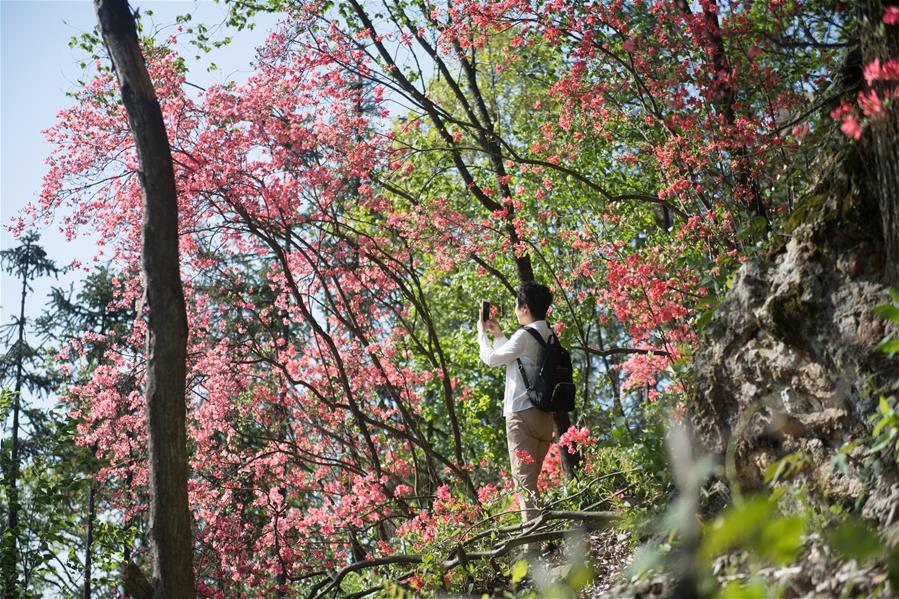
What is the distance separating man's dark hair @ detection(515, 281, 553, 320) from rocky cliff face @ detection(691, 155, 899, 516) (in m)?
2.11

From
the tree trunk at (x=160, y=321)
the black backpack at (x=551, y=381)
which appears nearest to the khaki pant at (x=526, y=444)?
the black backpack at (x=551, y=381)

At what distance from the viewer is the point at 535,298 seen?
579 centimetres

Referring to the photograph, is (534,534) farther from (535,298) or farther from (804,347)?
(804,347)

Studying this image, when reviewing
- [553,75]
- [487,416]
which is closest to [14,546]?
[553,75]

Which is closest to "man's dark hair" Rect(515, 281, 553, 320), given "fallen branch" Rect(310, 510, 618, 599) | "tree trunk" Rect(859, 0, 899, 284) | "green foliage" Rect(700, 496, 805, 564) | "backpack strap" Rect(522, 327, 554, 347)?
"backpack strap" Rect(522, 327, 554, 347)

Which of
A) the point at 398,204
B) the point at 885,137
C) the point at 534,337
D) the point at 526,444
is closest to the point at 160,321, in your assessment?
the point at 534,337

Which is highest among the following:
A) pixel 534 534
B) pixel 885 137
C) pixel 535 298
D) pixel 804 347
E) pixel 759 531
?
pixel 535 298

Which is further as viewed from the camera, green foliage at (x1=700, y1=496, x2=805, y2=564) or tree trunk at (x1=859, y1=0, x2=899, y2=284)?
tree trunk at (x1=859, y1=0, x2=899, y2=284)

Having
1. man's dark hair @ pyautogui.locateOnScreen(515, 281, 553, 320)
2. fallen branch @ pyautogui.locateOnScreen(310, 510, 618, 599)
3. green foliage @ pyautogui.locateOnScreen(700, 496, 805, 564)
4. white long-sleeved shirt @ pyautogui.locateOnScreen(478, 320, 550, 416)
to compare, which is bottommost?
green foliage @ pyautogui.locateOnScreen(700, 496, 805, 564)

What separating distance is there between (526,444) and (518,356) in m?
0.65

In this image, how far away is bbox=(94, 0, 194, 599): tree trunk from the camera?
470 centimetres

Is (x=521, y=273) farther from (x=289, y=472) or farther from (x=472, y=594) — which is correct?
(x=289, y=472)

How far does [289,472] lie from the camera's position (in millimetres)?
11961

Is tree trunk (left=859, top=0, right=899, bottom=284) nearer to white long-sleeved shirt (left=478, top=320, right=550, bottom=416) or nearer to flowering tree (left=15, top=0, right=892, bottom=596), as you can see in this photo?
flowering tree (left=15, top=0, right=892, bottom=596)
